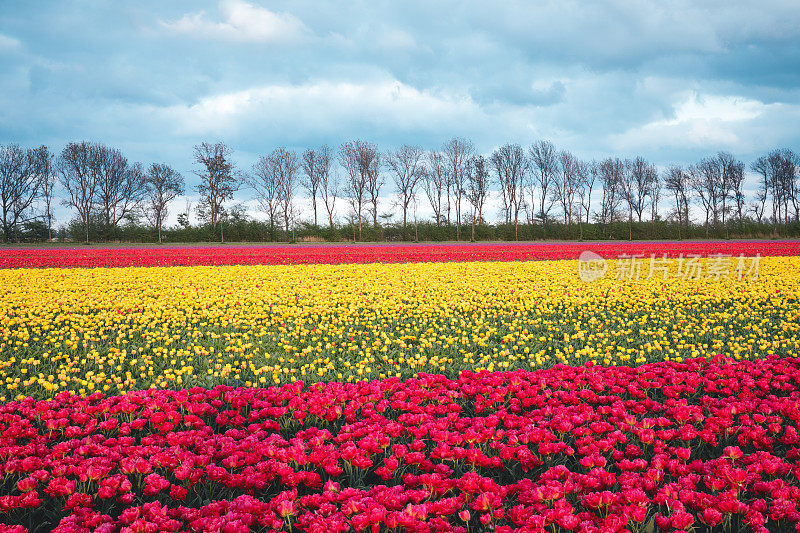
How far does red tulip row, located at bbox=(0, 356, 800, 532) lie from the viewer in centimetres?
201

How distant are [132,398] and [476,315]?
5724 mm

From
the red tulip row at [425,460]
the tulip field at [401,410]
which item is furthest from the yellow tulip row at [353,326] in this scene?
the red tulip row at [425,460]

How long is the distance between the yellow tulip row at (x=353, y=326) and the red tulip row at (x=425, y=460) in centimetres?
102

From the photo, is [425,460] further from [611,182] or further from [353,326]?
[611,182]

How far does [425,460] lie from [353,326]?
4.80 meters

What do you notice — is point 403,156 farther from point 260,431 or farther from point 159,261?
point 260,431

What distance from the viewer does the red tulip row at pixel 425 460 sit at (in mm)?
2006

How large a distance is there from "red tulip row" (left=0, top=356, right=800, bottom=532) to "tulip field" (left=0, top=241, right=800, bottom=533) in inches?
0.7

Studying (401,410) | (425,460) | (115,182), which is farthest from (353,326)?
(115,182)

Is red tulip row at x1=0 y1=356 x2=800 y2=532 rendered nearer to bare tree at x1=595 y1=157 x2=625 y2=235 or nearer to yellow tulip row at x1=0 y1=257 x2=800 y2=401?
yellow tulip row at x1=0 y1=257 x2=800 y2=401

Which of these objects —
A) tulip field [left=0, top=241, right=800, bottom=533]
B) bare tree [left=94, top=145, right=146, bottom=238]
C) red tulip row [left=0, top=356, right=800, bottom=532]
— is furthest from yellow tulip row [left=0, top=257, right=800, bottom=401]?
bare tree [left=94, top=145, right=146, bottom=238]

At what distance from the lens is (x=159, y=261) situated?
1878 centimetres

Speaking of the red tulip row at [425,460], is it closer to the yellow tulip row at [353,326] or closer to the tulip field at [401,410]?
the tulip field at [401,410]

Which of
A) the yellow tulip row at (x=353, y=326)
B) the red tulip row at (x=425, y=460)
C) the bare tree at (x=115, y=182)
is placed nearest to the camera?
the red tulip row at (x=425, y=460)
